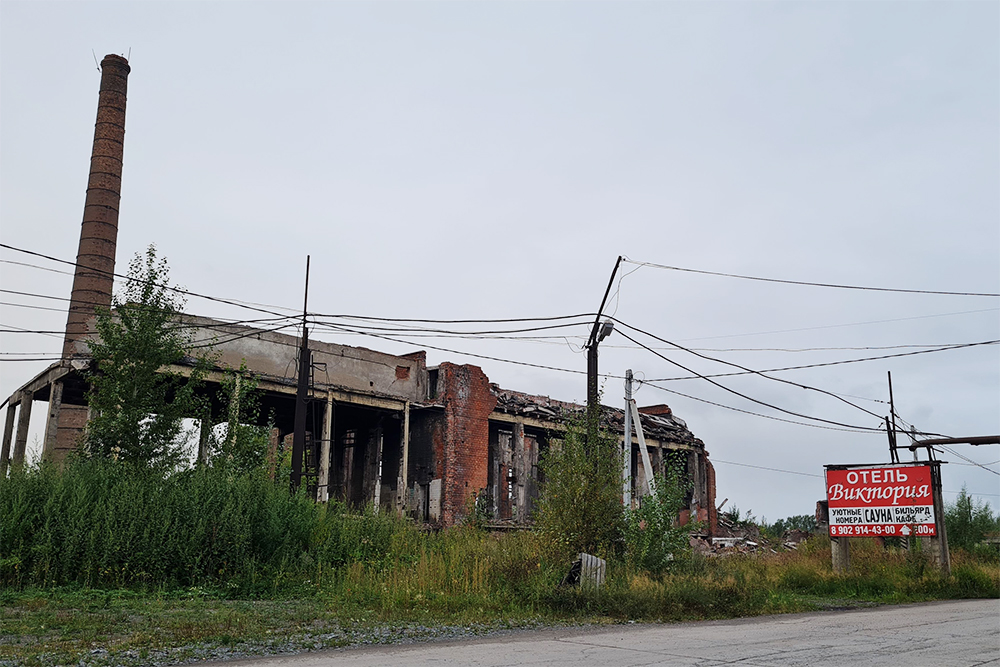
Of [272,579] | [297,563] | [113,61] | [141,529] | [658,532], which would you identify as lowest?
[272,579]

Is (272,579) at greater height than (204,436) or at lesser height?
lesser

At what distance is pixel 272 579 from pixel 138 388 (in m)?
4.86

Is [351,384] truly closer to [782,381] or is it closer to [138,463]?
[138,463]

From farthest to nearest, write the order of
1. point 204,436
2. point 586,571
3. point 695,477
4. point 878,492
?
1. point 695,477
2. point 204,436
3. point 878,492
4. point 586,571

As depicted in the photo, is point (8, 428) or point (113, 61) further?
point (113, 61)

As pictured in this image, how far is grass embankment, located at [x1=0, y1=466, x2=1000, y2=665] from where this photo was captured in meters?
9.05

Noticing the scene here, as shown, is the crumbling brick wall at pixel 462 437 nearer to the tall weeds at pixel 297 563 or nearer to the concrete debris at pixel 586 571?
the tall weeds at pixel 297 563

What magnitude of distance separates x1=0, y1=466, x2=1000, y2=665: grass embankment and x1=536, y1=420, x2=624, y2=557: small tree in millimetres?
385

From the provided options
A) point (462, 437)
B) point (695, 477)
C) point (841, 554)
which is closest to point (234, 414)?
point (462, 437)

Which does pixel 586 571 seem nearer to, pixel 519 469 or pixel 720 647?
pixel 720 647

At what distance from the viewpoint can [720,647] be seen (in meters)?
8.12

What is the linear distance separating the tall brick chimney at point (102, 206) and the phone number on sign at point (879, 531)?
23973 mm

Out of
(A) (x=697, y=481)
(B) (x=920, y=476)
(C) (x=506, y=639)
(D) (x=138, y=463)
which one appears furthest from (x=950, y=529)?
(D) (x=138, y=463)

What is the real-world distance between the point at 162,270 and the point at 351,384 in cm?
1005
